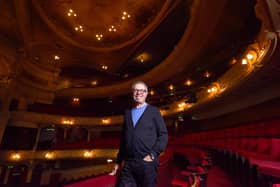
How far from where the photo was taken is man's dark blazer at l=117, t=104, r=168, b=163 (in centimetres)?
130

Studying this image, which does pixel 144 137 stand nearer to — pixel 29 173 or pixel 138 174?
pixel 138 174

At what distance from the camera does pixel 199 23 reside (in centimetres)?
695

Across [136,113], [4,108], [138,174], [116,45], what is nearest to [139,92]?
[136,113]

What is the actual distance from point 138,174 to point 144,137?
0.25m

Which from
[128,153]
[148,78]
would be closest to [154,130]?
[128,153]

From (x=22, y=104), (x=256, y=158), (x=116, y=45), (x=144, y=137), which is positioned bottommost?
(x=256, y=158)

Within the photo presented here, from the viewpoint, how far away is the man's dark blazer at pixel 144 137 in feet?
4.26

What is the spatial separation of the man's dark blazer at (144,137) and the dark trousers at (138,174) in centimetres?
5

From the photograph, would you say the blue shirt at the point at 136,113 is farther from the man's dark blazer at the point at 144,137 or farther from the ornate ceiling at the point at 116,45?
the ornate ceiling at the point at 116,45

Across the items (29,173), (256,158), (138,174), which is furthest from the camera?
(29,173)

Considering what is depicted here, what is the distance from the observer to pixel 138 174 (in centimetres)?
126

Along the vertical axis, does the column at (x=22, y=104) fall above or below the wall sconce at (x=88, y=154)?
above

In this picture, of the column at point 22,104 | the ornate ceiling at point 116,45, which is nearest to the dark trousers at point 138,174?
the ornate ceiling at point 116,45

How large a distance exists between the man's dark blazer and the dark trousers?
5 cm
